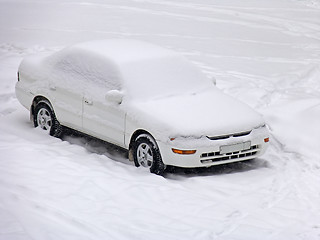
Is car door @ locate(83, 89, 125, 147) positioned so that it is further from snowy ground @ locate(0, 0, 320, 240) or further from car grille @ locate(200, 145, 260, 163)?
car grille @ locate(200, 145, 260, 163)

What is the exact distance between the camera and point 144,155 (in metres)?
8.55

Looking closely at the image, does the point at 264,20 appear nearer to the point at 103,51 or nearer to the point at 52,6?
the point at 52,6

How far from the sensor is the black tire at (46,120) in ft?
32.4

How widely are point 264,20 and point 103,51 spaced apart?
49.4 feet

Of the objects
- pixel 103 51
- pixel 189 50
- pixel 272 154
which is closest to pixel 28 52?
pixel 189 50

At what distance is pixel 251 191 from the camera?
315 inches

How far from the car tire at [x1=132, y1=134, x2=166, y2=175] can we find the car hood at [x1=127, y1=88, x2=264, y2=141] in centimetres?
20

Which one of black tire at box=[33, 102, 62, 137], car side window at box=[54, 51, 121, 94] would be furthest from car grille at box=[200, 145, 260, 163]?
black tire at box=[33, 102, 62, 137]

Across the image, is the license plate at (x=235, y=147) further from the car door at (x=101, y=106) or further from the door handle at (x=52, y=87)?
the door handle at (x=52, y=87)

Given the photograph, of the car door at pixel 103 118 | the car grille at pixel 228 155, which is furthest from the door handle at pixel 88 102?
the car grille at pixel 228 155

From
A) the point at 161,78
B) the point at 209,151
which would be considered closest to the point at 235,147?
the point at 209,151

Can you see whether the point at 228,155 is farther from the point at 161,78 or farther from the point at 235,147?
the point at 161,78

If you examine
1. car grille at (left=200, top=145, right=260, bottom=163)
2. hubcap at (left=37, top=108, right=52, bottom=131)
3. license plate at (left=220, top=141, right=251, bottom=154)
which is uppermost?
license plate at (left=220, top=141, right=251, bottom=154)

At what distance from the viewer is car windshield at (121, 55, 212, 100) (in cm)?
898
